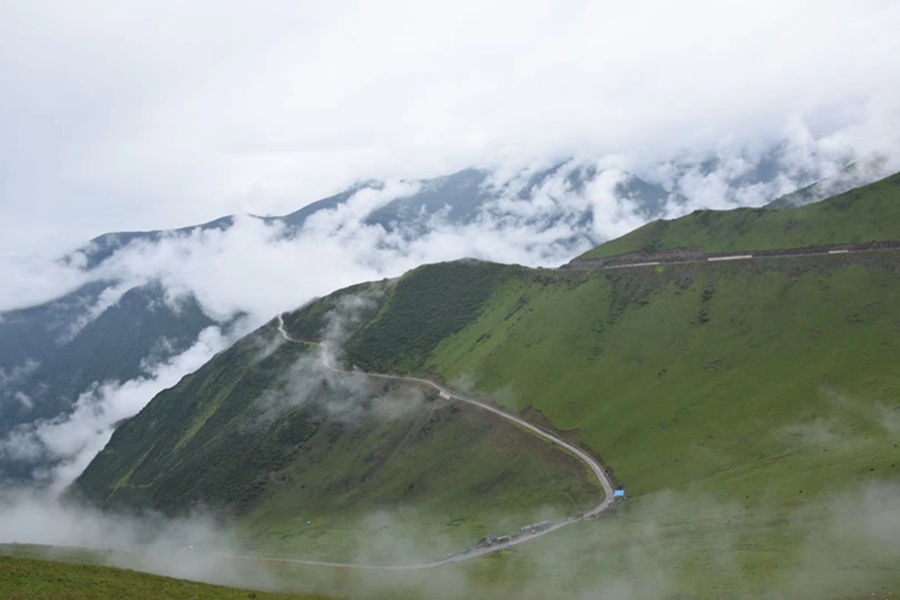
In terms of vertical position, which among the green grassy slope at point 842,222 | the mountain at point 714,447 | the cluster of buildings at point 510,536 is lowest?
the cluster of buildings at point 510,536

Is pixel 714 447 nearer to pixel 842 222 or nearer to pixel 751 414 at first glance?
pixel 751 414

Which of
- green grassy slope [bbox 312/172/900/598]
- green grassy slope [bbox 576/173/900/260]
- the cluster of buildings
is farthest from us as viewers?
green grassy slope [bbox 576/173/900/260]

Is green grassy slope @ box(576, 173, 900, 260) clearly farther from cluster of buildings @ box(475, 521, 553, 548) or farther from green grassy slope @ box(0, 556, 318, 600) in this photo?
green grassy slope @ box(0, 556, 318, 600)

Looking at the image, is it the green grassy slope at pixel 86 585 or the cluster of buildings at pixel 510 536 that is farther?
the cluster of buildings at pixel 510 536

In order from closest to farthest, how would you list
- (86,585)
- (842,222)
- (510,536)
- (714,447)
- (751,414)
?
(86,585)
(510,536)
(714,447)
(751,414)
(842,222)

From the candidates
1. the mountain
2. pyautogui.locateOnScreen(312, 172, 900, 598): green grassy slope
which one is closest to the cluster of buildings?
the mountain

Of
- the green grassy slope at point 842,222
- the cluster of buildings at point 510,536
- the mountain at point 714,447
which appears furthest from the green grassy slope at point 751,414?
the cluster of buildings at point 510,536

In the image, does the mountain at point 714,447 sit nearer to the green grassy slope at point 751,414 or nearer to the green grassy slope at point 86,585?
the green grassy slope at point 751,414

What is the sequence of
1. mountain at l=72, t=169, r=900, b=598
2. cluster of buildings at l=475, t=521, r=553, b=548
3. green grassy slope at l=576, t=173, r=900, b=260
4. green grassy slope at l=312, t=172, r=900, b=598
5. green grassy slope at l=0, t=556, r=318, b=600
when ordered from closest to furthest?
1. green grassy slope at l=0, t=556, r=318, b=600
2. green grassy slope at l=312, t=172, r=900, b=598
3. mountain at l=72, t=169, r=900, b=598
4. cluster of buildings at l=475, t=521, r=553, b=548
5. green grassy slope at l=576, t=173, r=900, b=260

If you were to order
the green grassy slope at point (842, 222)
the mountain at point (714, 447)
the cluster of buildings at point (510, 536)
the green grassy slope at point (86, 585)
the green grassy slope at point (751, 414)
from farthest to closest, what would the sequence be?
the green grassy slope at point (842, 222)
the cluster of buildings at point (510, 536)
the mountain at point (714, 447)
the green grassy slope at point (751, 414)
the green grassy slope at point (86, 585)

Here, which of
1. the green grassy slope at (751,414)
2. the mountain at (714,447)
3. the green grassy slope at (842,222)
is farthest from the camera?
the green grassy slope at (842,222)

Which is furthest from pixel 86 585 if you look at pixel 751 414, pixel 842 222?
pixel 842 222

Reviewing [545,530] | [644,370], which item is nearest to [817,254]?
[644,370]

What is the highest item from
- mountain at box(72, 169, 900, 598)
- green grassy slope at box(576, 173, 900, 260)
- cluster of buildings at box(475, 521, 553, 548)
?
green grassy slope at box(576, 173, 900, 260)
